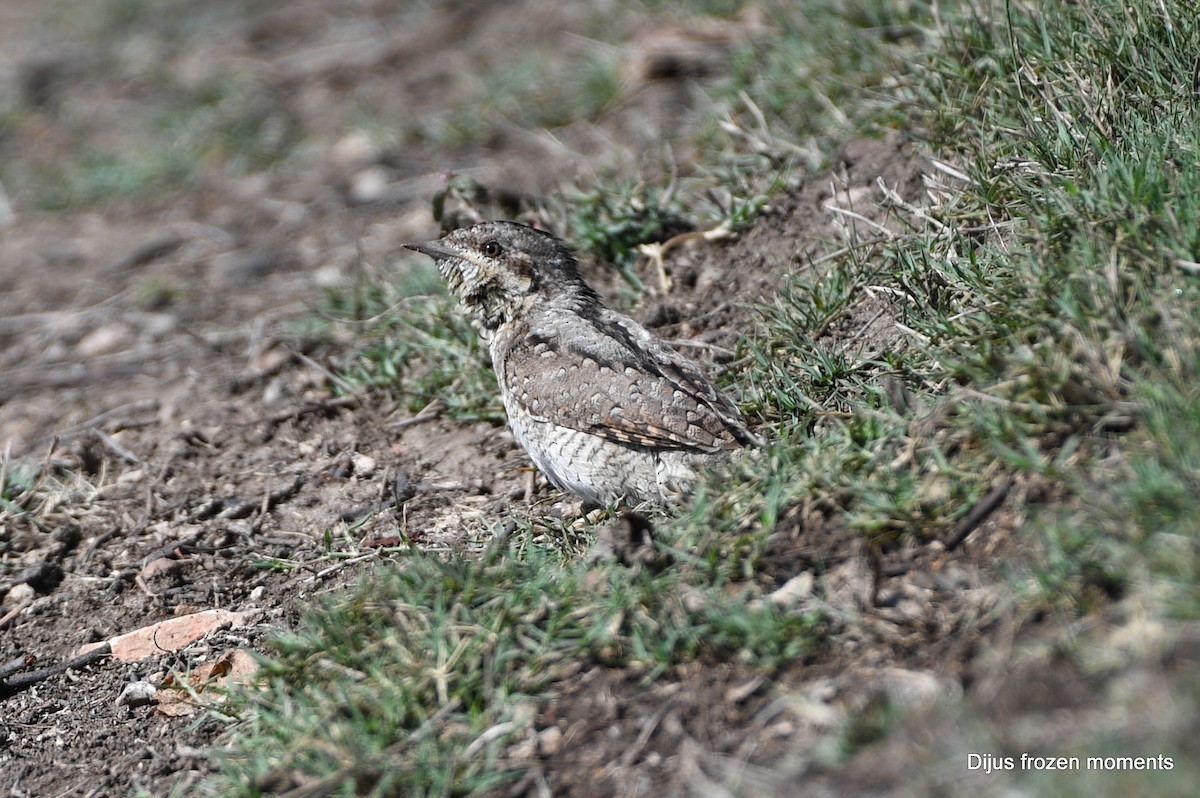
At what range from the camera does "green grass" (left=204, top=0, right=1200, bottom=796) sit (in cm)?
286

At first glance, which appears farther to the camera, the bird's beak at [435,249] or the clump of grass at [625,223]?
the clump of grass at [625,223]

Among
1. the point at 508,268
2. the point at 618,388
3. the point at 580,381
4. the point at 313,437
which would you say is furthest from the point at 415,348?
the point at 618,388

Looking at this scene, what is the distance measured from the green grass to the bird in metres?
0.27

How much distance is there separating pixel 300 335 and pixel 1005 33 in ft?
11.9

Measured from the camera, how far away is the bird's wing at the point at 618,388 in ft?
12.5

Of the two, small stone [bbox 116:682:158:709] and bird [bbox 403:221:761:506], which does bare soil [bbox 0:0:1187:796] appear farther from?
bird [bbox 403:221:761:506]

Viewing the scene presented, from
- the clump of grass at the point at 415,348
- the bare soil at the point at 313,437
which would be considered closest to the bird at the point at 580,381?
the clump of grass at the point at 415,348

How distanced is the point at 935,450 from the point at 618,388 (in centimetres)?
A: 120

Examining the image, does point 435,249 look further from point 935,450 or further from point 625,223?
point 935,450

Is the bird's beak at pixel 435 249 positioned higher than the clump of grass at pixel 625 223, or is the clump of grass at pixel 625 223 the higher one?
the bird's beak at pixel 435 249

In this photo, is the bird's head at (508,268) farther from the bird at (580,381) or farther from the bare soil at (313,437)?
the bare soil at (313,437)

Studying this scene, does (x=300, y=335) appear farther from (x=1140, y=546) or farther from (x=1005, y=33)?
(x=1140, y=546)

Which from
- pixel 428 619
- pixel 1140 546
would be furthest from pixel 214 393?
pixel 1140 546

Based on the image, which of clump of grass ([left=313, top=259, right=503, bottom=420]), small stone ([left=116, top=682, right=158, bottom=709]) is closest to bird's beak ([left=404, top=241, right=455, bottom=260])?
clump of grass ([left=313, top=259, right=503, bottom=420])
